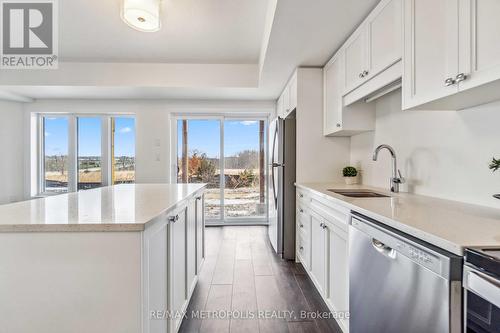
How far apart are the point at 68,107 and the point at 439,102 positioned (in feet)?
16.9

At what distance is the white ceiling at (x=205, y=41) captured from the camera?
1916mm

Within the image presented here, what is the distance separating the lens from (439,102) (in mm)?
1247

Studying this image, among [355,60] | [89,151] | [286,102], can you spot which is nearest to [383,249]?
[355,60]

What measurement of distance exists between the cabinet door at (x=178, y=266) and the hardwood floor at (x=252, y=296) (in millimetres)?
274

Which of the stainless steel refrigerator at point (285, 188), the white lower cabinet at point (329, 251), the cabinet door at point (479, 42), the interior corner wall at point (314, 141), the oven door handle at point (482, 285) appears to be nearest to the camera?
the oven door handle at point (482, 285)

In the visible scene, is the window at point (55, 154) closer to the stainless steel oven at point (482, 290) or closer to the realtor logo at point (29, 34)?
the realtor logo at point (29, 34)

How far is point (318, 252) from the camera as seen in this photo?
197 cm

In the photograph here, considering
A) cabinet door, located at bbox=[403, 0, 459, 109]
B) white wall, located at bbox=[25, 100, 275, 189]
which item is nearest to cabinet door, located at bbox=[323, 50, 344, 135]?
cabinet door, located at bbox=[403, 0, 459, 109]

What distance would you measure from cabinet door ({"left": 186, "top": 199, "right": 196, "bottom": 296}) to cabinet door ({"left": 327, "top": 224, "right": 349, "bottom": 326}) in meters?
1.04

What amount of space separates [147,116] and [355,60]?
137 inches

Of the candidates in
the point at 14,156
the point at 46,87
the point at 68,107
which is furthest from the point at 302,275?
the point at 14,156

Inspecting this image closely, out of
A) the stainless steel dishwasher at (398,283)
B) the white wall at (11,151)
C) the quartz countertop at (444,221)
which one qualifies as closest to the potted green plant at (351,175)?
the quartz countertop at (444,221)

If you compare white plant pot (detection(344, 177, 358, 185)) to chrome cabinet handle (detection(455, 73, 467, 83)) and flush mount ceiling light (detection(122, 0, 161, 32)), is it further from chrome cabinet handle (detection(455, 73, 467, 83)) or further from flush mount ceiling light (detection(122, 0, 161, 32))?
flush mount ceiling light (detection(122, 0, 161, 32))

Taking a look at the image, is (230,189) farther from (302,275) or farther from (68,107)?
(68,107)
